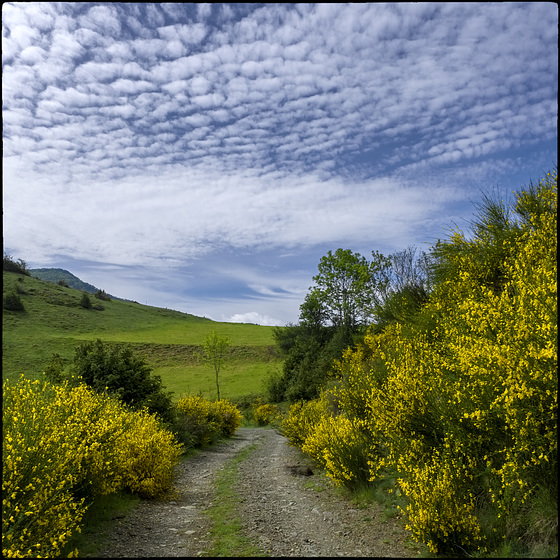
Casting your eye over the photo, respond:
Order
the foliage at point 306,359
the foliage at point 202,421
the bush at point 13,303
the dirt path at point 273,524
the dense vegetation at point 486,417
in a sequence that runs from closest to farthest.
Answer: the dense vegetation at point 486,417, the dirt path at point 273,524, the foliage at point 202,421, the foliage at point 306,359, the bush at point 13,303

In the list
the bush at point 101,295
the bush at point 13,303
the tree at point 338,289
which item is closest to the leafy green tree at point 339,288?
the tree at point 338,289

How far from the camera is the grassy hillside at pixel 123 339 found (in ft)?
140

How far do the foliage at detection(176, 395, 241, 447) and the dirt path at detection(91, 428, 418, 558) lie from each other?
5.92 metres

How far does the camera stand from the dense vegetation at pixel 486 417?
482cm

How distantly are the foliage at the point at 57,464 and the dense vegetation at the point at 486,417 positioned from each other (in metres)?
4.34

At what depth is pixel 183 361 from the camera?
176 ft

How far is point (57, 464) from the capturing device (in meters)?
5.44

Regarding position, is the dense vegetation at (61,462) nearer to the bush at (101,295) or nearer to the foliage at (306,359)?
the foliage at (306,359)

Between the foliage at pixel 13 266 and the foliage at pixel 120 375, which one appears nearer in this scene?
the foliage at pixel 120 375

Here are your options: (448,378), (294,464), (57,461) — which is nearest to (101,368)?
(294,464)

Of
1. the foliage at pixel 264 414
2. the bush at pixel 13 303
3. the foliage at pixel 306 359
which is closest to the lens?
the foliage at pixel 306 359

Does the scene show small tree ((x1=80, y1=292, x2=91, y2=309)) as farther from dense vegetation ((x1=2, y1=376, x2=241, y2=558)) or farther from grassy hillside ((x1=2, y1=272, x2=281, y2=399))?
dense vegetation ((x1=2, y1=376, x2=241, y2=558))

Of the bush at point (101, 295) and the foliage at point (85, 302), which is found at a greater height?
the bush at point (101, 295)

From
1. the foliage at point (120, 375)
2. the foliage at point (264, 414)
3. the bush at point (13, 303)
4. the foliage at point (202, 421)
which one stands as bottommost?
the foliage at point (264, 414)
